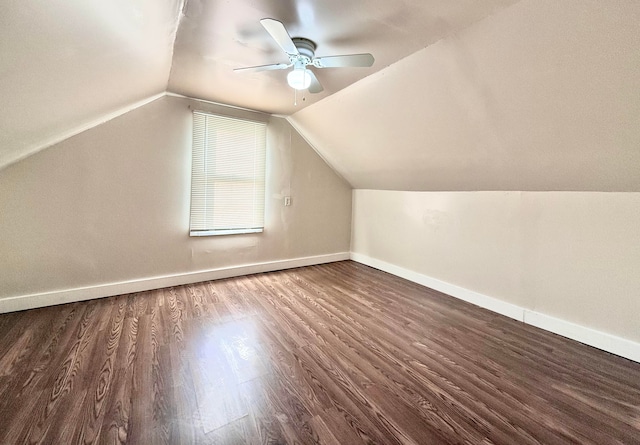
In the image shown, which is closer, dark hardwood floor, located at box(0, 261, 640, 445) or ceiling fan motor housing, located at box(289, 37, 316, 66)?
dark hardwood floor, located at box(0, 261, 640, 445)

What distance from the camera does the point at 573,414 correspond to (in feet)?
4.82

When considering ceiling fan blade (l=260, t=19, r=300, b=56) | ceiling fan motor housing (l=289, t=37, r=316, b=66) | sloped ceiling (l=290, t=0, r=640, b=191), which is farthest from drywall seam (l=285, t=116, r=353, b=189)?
ceiling fan blade (l=260, t=19, r=300, b=56)

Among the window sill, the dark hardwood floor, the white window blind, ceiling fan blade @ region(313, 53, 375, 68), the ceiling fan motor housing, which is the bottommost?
the dark hardwood floor

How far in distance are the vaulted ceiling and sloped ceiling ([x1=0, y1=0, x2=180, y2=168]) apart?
0.03 feet

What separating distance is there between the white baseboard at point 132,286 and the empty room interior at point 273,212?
2cm

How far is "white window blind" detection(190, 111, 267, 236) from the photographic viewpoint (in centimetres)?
333

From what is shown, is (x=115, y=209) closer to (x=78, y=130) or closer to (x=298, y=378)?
(x=78, y=130)

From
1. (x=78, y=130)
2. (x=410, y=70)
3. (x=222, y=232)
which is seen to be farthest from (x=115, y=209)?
(x=410, y=70)

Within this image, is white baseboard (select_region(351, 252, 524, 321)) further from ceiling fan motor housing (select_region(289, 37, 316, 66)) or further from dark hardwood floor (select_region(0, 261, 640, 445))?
ceiling fan motor housing (select_region(289, 37, 316, 66))

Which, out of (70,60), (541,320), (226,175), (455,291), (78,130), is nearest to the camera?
(70,60)

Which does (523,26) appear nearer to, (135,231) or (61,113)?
(61,113)

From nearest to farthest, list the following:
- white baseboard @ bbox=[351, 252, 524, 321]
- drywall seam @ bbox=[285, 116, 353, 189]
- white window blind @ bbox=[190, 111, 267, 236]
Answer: white baseboard @ bbox=[351, 252, 524, 321] < white window blind @ bbox=[190, 111, 267, 236] < drywall seam @ bbox=[285, 116, 353, 189]

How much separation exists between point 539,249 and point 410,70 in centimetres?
207

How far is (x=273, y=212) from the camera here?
3967 mm
